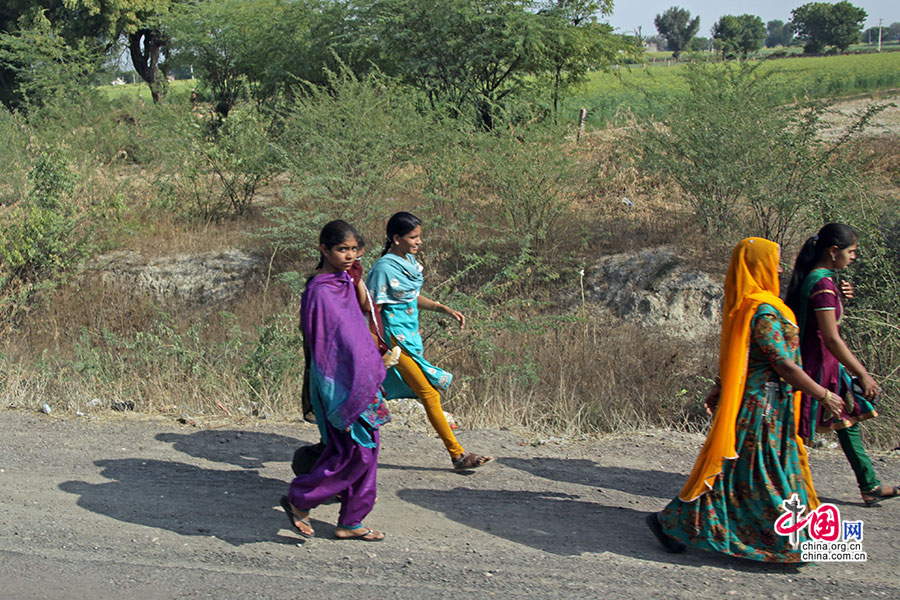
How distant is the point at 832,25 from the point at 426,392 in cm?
8956

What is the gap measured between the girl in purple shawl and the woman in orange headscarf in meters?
1.60

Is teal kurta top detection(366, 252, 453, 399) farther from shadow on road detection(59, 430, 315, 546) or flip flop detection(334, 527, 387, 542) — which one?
flip flop detection(334, 527, 387, 542)

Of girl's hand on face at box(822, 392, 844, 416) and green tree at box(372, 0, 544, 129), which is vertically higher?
green tree at box(372, 0, 544, 129)

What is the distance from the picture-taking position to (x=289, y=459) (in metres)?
5.59

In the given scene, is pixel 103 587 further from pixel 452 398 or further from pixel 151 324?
pixel 151 324

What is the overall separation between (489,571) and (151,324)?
8778mm

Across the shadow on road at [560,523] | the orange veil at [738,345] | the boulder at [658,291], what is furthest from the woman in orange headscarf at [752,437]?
the boulder at [658,291]

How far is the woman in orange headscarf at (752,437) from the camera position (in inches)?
153

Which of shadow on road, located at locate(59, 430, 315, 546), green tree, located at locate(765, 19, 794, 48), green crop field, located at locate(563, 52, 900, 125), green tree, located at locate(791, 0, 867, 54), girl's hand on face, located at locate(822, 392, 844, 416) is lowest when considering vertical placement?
shadow on road, located at locate(59, 430, 315, 546)

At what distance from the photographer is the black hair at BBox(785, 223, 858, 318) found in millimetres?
4363

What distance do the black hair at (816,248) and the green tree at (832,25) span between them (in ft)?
267

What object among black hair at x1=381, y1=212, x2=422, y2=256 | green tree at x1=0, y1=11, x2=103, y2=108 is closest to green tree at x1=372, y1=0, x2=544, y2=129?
green tree at x1=0, y1=11, x2=103, y2=108

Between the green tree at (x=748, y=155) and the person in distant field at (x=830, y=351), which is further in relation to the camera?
the green tree at (x=748, y=155)

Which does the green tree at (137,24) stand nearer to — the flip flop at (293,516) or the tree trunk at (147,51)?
the tree trunk at (147,51)
